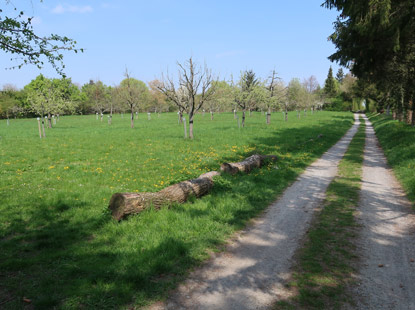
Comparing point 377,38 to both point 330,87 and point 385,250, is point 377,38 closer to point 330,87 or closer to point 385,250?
point 385,250

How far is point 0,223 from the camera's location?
645 cm

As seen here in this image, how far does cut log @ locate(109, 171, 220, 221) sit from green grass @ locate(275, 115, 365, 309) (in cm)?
350

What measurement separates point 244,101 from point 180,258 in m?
30.5

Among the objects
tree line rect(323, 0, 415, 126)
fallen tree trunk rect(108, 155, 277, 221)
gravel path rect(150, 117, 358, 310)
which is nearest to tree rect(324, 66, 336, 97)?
tree line rect(323, 0, 415, 126)

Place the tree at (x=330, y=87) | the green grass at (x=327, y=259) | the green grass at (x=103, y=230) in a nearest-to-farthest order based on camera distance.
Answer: the green grass at (x=327, y=259)
the green grass at (x=103, y=230)
the tree at (x=330, y=87)

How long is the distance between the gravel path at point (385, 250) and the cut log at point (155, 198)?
448 centimetres

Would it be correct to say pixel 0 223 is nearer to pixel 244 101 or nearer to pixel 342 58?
pixel 342 58

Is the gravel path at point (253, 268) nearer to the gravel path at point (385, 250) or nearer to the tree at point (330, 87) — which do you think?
the gravel path at point (385, 250)

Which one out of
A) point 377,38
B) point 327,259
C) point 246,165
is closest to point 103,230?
point 327,259

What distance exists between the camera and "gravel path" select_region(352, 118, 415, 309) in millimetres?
3846

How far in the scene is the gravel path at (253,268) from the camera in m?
3.84

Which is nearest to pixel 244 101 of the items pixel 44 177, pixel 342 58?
pixel 342 58

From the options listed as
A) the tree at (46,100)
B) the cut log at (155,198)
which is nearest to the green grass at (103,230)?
the cut log at (155,198)

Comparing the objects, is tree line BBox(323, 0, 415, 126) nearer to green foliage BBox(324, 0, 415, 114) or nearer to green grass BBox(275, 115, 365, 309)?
green foliage BBox(324, 0, 415, 114)
